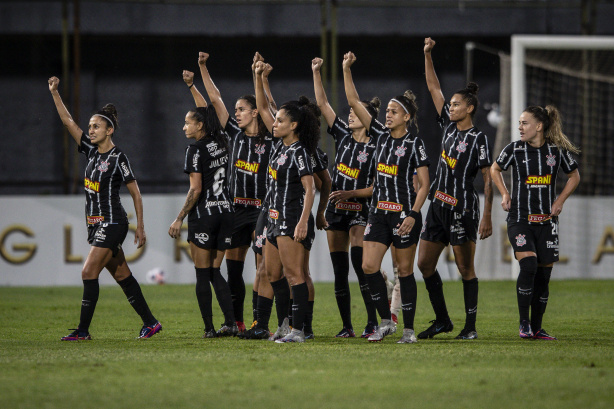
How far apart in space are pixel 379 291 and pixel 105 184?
2.44 metres

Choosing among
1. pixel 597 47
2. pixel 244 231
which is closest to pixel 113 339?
pixel 244 231

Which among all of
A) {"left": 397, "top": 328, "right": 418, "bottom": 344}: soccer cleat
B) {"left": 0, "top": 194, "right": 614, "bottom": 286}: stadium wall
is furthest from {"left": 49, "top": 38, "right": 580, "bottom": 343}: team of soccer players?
{"left": 0, "top": 194, "right": 614, "bottom": 286}: stadium wall

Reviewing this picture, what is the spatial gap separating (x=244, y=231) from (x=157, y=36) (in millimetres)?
12608

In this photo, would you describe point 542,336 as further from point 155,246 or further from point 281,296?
point 155,246

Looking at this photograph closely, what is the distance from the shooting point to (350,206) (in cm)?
775

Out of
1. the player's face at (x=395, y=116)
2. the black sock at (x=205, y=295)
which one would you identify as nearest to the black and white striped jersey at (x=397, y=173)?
the player's face at (x=395, y=116)

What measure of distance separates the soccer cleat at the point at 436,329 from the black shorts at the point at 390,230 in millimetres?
962

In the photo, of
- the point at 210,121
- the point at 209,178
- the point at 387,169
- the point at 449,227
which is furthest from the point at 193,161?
the point at 449,227

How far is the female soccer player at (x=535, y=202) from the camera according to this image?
24.5 ft

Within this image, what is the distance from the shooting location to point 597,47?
14.3 m

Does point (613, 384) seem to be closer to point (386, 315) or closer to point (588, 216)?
point (386, 315)

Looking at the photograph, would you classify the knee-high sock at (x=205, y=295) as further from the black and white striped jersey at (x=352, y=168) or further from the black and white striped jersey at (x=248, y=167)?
the black and white striped jersey at (x=352, y=168)

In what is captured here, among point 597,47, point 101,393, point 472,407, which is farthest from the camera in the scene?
point 597,47

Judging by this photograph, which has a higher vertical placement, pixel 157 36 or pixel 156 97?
pixel 157 36
